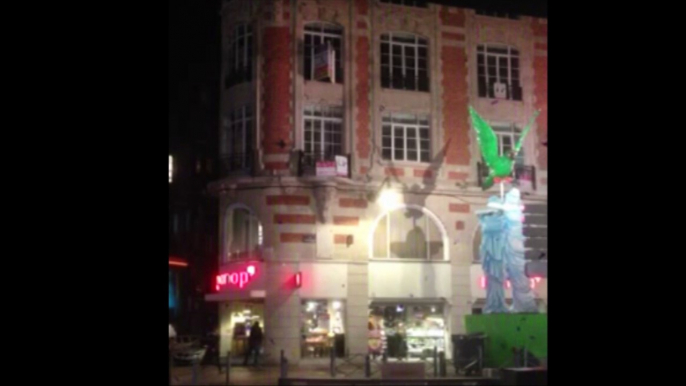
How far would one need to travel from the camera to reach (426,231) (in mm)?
4941

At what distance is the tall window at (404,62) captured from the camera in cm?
489

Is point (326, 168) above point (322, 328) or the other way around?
above

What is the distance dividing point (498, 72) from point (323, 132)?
1.20 metres

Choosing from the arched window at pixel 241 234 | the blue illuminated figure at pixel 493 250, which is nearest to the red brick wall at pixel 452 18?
the blue illuminated figure at pixel 493 250

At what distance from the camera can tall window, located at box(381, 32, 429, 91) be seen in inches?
193

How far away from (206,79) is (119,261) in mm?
2671

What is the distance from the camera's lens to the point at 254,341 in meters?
4.44

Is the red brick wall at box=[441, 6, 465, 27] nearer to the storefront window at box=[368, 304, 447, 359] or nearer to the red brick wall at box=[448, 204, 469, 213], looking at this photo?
the red brick wall at box=[448, 204, 469, 213]

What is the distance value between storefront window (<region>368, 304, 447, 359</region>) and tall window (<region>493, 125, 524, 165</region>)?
3.50ft

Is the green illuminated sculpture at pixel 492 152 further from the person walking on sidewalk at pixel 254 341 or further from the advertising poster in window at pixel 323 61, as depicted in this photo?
the person walking on sidewalk at pixel 254 341

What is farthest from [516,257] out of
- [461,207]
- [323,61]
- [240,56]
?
[240,56]

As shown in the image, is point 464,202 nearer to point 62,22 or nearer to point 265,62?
point 265,62

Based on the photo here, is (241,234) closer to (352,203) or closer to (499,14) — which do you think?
(352,203)
